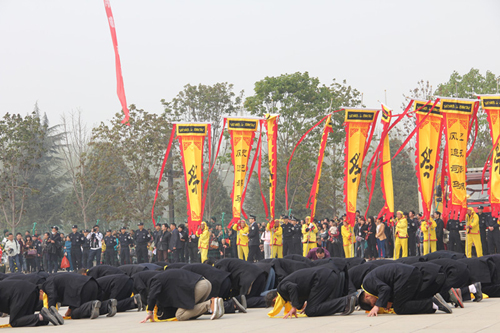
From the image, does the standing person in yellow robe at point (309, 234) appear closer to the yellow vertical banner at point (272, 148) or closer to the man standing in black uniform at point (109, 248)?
the yellow vertical banner at point (272, 148)

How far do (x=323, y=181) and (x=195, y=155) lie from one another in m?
18.0

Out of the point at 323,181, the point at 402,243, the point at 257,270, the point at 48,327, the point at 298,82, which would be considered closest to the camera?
the point at 48,327

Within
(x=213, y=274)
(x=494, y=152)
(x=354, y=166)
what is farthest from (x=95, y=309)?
(x=494, y=152)

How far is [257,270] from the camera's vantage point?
39.3ft

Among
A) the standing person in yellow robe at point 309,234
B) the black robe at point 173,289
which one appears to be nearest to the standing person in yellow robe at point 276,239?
the standing person in yellow robe at point 309,234

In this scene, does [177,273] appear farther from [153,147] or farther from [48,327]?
[153,147]

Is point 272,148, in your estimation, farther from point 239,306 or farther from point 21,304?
point 21,304

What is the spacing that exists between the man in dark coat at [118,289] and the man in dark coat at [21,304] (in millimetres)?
1698

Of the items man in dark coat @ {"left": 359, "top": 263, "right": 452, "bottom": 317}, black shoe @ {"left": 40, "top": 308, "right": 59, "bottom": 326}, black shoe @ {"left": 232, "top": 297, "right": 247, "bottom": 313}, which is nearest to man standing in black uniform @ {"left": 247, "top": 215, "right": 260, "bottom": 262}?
black shoe @ {"left": 232, "top": 297, "right": 247, "bottom": 313}

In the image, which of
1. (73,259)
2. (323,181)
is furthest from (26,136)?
→ (323,181)

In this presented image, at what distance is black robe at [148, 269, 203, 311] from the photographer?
1067 centimetres

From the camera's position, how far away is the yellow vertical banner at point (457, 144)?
18.0 metres

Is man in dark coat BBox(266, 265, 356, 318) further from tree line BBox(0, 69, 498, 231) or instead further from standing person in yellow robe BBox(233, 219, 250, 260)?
tree line BBox(0, 69, 498, 231)

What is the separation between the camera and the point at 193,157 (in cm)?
2000
